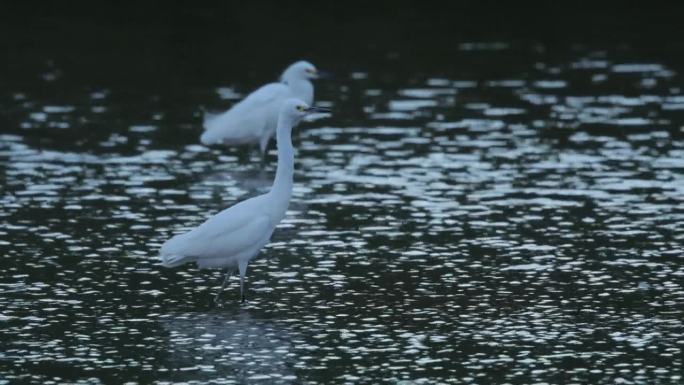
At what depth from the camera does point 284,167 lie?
1416 centimetres

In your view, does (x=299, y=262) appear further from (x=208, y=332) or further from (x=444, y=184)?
(x=444, y=184)

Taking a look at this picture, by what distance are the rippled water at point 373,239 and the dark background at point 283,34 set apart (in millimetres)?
2393

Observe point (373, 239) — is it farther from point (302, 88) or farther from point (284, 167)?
point (302, 88)

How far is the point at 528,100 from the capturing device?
984 inches

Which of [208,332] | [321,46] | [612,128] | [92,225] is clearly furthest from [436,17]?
[208,332]

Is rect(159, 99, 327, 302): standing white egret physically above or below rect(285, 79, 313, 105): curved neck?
below

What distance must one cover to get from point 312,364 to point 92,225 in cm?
593

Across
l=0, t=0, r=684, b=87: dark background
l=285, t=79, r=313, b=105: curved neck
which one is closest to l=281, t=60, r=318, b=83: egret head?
l=285, t=79, r=313, b=105: curved neck

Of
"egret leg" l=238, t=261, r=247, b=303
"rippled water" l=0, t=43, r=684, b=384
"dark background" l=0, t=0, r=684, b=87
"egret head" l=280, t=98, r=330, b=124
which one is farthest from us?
"dark background" l=0, t=0, r=684, b=87

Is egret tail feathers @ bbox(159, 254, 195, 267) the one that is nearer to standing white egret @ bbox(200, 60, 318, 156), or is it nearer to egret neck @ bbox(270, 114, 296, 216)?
egret neck @ bbox(270, 114, 296, 216)

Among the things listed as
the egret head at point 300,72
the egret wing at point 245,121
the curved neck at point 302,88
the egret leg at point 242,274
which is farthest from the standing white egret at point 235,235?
the egret head at point 300,72

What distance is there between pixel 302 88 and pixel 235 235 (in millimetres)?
8786

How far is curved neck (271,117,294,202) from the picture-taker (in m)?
14.1

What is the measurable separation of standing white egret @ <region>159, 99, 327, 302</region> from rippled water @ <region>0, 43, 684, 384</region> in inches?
17.1
